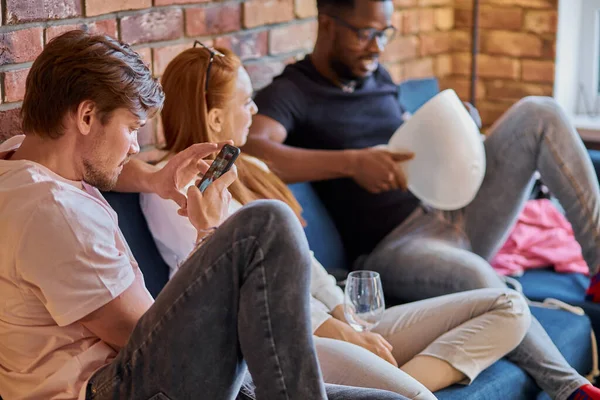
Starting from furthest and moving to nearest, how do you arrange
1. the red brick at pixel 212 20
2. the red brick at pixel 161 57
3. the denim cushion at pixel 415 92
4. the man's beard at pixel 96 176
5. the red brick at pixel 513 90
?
the red brick at pixel 513 90 → the denim cushion at pixel 415 92 → the red brick at pixel 212 20 → the red brick at pixel 161 57 → the man's beard at pixel 96 176

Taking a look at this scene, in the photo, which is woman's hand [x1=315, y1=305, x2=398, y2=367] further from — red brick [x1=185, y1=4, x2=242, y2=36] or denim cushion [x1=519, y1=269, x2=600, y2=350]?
red brick [x1=185, y1=4, x2=242, y2=36]

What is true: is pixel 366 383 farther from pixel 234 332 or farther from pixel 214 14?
pixel 214 14

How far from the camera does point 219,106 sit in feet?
6.75

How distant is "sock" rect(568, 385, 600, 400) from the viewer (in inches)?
79.8

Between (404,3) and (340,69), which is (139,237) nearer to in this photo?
(340,69)

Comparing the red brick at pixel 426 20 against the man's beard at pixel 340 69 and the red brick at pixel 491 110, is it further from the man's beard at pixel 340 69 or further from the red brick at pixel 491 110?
the man's beard at pixel 340 69

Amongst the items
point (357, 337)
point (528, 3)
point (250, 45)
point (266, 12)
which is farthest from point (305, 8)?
point (357, 337)

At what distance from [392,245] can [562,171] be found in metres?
0.52

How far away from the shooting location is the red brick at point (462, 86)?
12.4 feet

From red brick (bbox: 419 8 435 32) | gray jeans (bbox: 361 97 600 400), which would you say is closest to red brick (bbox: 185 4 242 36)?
gray jeans (bbox: 361 97 600 400)

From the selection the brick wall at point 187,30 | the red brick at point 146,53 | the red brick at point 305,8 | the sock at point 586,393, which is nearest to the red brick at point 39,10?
the brick wall at point 187,30

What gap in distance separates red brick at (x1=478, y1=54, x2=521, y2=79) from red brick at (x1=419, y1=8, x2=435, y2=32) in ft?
0.88

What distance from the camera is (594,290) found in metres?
2.49

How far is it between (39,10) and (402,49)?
71.0 inches
